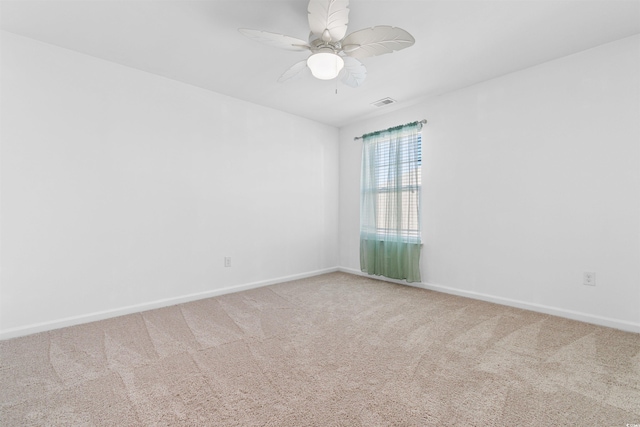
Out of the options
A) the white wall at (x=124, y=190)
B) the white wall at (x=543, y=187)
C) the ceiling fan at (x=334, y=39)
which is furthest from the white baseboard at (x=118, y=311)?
the ceiling fan at (x=334, y=39)

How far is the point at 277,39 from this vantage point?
192 centimetres

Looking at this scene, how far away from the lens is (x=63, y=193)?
2.55m

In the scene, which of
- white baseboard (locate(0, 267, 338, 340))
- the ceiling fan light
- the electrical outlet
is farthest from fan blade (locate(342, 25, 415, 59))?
white baseboard (locate(0, 267, 338, 340))

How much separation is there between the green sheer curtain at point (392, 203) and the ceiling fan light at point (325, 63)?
83.1 inches

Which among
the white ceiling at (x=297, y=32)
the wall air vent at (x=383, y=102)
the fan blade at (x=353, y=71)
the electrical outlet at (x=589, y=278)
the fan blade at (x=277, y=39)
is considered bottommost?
the electrical outlet at (x=589, y=278)

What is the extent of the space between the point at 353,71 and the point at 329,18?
1.85ft

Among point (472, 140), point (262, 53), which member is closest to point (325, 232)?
point (472, 140)

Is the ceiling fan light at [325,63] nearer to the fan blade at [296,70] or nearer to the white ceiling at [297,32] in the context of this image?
the fan blade at [296,70]

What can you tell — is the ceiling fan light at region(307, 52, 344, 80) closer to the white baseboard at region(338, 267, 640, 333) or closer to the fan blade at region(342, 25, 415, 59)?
the fan blade at region(342, 25, 415, 59)

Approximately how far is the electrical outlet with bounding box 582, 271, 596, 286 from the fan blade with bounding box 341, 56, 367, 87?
8.67 ft

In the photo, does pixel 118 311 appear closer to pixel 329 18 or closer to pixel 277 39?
pixel 277 39

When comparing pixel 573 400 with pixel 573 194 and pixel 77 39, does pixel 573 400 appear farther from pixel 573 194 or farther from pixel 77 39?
pixel 77 39

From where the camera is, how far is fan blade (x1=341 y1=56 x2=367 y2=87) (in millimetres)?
2182

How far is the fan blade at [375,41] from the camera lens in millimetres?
1769
